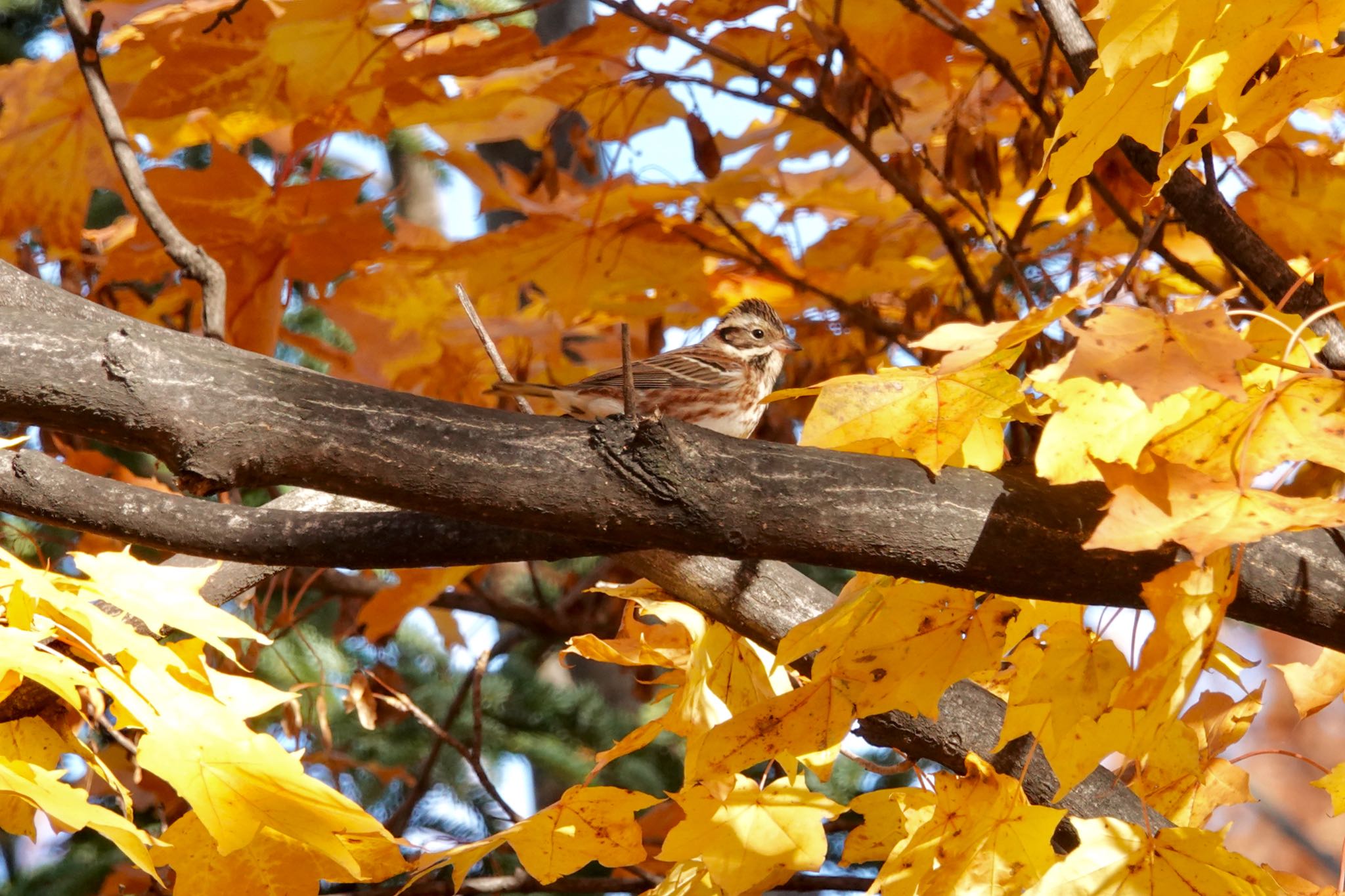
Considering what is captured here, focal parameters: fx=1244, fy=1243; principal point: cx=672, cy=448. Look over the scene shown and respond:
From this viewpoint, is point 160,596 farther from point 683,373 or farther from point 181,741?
point 683,373

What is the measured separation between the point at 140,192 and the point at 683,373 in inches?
72.1

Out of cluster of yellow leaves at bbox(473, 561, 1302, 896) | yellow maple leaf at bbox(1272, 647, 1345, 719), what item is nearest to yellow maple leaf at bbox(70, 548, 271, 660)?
cluster of yellow leaves at bbox(473, 561, 1302, 896)

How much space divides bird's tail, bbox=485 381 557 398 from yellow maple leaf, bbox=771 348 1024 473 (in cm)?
96

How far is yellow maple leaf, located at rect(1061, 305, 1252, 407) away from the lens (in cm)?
117

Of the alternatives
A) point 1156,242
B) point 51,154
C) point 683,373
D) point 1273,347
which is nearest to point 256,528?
point 1273,347

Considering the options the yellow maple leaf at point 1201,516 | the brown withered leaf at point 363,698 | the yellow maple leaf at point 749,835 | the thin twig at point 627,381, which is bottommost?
the brown withered leaf at point 363,698

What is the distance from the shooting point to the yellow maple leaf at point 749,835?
1.67m

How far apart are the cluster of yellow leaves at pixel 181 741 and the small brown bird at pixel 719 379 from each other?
5.54 ft

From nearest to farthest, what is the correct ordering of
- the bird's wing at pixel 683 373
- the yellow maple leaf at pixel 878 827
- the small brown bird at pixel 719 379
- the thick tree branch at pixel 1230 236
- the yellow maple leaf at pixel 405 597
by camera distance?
1. the yellow maple leaf at pixel 878 827
2. the thick tree branch at pixel 1230 236
3. the yellow maple leaf at pixel 405 597
4. the small brown bird at pixel 719 379
5. the bird's wing at pixel 683 373

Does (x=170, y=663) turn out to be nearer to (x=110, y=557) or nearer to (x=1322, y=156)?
(x=110, y=557)

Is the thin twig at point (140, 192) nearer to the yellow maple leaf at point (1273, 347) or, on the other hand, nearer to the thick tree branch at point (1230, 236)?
the thick tree branch at point (1230, 236)

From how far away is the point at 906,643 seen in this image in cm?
161

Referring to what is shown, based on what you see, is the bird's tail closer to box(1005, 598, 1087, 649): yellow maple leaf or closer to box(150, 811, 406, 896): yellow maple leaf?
box(150, 811, 406, 896): yellow maple leaf

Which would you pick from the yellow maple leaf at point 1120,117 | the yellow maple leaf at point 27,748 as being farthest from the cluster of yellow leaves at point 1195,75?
the yellow maple leaf at point 27,748
